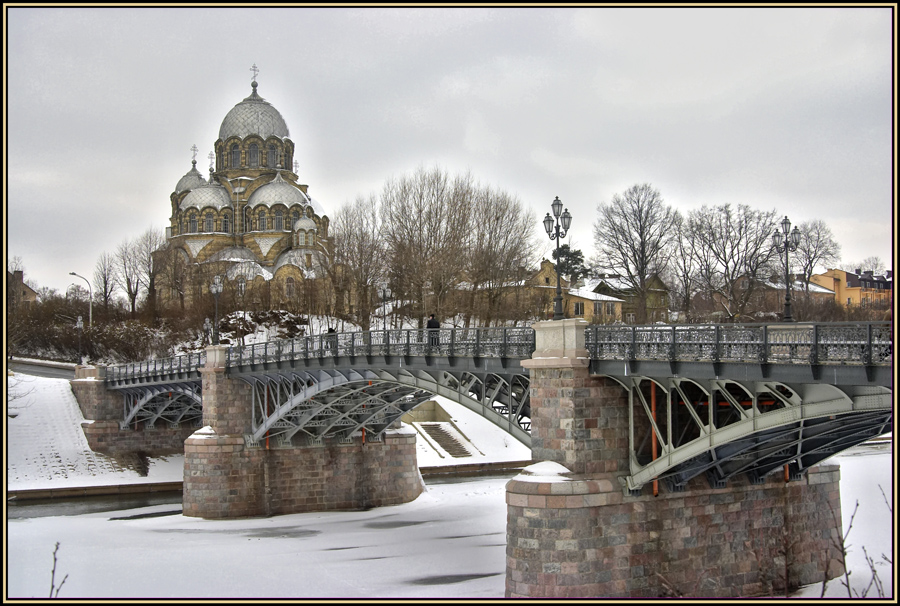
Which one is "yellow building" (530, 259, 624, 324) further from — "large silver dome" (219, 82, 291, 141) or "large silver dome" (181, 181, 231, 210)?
"large silver dome" (181, 181, 231, 210)

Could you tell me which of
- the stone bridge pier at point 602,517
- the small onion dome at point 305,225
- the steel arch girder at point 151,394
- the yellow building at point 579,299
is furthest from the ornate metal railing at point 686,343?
the small onion dome at point 305,225

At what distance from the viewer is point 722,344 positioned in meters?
14.6

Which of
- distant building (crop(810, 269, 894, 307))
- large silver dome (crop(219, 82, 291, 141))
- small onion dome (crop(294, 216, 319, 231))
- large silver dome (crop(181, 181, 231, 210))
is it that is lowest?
distant building (crop(810, 269, 894, 307))

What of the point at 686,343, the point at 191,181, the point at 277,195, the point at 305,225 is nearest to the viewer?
the point at 686,343

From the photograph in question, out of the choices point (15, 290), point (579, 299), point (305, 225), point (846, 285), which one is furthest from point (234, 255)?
point (846, 285)

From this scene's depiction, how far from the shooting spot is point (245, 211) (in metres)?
83.5

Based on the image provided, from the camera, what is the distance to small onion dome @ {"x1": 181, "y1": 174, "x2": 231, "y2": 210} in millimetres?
82812

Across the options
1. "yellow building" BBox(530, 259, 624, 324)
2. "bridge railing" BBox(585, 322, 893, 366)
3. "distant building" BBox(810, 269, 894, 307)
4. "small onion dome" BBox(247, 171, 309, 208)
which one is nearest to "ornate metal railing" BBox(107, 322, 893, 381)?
"bridge railing" BBox(585, 322, 893, 366)

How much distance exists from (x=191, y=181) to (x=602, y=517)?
7666 centimetres

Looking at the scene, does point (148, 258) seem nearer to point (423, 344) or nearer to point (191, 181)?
point (191, 181)

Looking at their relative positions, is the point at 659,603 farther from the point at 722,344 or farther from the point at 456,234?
the point at 456,234

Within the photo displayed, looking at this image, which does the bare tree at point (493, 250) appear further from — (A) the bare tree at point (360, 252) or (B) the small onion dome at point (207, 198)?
(B) the small onion dome at point (207, 198)

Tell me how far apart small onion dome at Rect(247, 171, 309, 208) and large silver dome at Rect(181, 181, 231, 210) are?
2.46 meters

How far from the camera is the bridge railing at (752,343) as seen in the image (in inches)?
487
